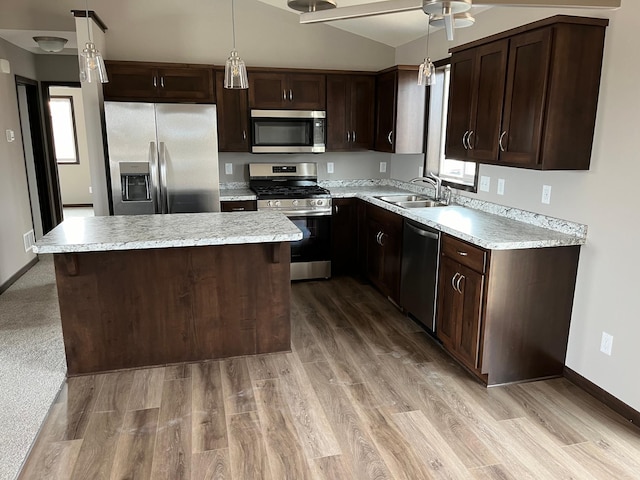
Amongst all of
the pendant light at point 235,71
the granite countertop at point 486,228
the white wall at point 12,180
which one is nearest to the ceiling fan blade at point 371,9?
the pendant light at point 235,71

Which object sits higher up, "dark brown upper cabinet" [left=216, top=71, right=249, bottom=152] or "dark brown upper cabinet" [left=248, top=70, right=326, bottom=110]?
"dark brown upper cabinet" [left=248, top=70, right=326, bottom=110]

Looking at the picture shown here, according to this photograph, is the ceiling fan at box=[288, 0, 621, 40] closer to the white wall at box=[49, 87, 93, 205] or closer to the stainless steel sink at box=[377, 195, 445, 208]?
the stainless steel sink at box=[377, 195, 445, 208]

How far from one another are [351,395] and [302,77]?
324cm

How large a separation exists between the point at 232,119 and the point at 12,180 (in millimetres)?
2288

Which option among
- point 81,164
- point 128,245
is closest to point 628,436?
point 128,245

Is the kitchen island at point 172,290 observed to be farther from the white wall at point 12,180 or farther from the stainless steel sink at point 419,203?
the white wall at point 12,180

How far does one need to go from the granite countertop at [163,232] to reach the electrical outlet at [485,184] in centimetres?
158

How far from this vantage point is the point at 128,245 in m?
2.63

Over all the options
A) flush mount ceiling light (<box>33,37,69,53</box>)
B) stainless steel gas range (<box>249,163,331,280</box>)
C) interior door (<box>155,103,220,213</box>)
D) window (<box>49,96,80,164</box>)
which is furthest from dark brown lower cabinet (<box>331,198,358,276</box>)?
window (<box>49,96,80,164</box>)

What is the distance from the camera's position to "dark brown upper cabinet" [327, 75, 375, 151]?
4.84 meters

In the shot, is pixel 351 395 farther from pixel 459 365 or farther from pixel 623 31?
pixel 623 31

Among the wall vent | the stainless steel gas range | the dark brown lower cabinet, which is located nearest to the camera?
the stainless steel gas range

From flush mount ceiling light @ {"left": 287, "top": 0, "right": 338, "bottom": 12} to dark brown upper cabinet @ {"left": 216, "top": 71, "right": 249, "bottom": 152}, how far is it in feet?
9.68

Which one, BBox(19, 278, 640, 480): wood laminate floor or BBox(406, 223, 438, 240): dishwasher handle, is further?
BBox(406, 223, 438, 240): dishwasher handle
